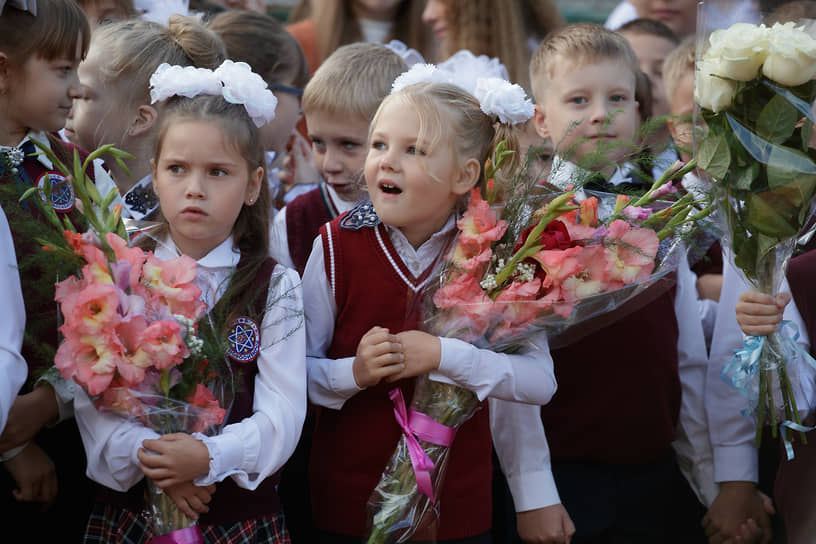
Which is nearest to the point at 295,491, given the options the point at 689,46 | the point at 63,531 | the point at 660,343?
the point at 63,531

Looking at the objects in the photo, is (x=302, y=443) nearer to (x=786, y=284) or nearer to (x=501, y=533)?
(x=501, y=533)

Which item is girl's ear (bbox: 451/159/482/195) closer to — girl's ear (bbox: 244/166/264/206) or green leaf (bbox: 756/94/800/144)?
girl's ear (bbox: 244/166/264/206)

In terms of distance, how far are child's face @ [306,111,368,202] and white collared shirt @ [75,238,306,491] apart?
2.47 ft

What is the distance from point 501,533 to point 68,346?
5.93 feet

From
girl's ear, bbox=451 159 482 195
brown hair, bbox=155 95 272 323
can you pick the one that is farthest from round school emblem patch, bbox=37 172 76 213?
girl's ear, bbox=451 159 482 195

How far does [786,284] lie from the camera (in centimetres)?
308

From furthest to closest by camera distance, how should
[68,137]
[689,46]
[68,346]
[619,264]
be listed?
[689,46]
[68,137]
[619,264]
[68,346]

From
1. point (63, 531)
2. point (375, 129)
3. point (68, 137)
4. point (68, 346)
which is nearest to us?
point (68, 346)

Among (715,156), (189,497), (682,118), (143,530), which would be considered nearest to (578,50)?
(682,118)

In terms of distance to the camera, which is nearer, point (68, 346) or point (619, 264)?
point (68, 346)

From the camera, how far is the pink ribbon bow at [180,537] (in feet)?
7.75

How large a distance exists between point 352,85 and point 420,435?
1.41 m

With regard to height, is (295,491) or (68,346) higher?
(68,346)

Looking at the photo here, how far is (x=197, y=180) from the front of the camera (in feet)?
8.55
